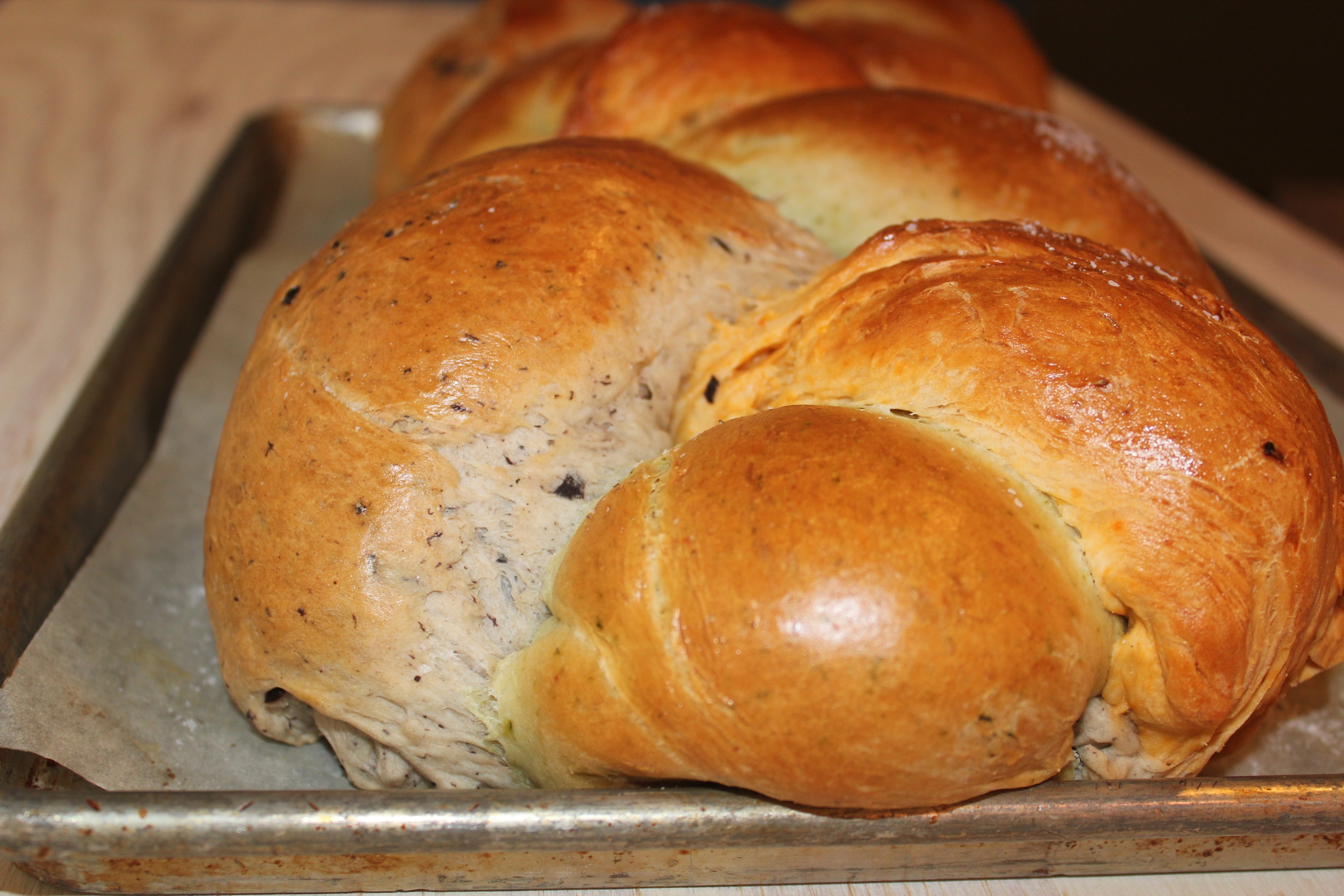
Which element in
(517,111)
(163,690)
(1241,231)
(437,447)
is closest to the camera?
(437,447)

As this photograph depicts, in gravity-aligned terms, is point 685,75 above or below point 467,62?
above

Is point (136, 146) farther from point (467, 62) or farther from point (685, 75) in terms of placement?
point (685, 75)

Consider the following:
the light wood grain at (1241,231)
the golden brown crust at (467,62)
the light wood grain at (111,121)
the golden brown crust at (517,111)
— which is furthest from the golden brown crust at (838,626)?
the light wood grain at (1241,231)

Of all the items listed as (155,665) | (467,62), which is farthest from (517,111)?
(155,665)

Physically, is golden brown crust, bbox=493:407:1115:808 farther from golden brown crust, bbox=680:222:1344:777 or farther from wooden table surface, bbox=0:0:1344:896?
wooden table surface, bbox=0:0:1344:896

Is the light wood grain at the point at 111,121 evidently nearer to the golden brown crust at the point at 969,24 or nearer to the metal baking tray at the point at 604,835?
the metal baking tray at the point at 604,835

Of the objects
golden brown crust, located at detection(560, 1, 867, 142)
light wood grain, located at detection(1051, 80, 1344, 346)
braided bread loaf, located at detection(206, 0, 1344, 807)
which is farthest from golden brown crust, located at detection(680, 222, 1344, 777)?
light wood grain, located at detection(1051, 80, 1344, 346)
